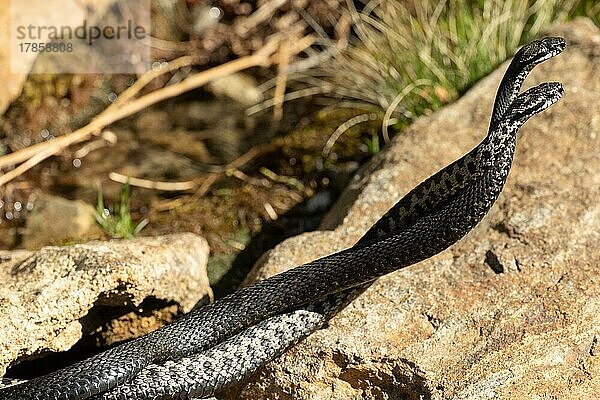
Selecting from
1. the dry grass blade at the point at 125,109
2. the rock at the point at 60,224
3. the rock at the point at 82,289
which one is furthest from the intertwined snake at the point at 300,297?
the dry grass blade at the point at 125,109

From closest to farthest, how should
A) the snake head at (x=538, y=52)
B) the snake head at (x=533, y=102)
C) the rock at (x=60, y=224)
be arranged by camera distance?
1. the snake head at (x=533, y=102)
2. the snake head at (x=538, y=52)
3. the rock at (x=60, y=224)

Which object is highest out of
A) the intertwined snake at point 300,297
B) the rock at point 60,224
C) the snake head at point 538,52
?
the snake head at point 538,52

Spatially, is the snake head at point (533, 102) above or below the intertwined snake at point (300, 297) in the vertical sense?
above

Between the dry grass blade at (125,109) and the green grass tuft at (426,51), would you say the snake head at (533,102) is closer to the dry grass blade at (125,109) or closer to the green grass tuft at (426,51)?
the green grass tuft at (426,51)

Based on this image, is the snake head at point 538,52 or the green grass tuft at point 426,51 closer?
the snake head at point 538,52

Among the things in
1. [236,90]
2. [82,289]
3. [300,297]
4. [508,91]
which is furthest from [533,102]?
[236,90]

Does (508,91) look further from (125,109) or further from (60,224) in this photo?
(125,109)

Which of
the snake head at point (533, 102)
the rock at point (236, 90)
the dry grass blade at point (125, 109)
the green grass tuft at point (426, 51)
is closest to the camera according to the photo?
the snake head at point (533, 102)
